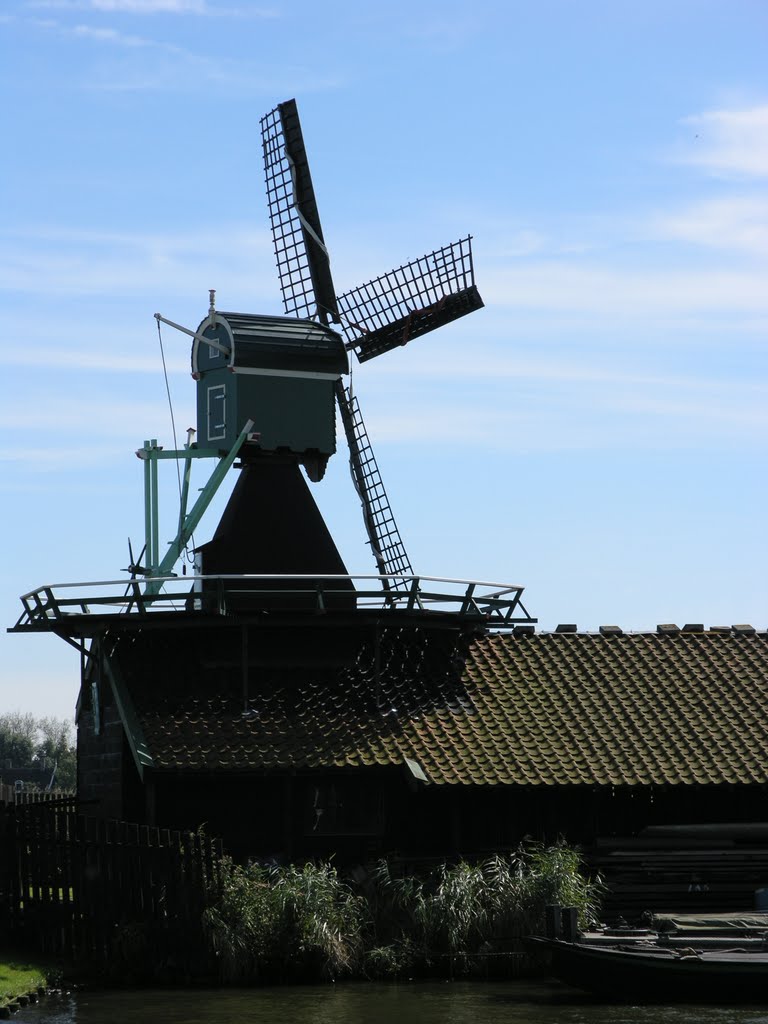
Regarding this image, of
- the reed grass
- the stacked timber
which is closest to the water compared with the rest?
the reed grass

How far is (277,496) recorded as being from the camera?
28.6 metres

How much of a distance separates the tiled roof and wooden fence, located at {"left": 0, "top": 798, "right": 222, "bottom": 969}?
1794 millimetres

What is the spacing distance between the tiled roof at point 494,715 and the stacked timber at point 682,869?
1.06 meters

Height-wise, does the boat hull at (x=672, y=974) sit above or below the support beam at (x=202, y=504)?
below

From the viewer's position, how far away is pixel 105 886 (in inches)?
912

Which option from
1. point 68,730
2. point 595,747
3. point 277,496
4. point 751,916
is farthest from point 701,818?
point 68,730

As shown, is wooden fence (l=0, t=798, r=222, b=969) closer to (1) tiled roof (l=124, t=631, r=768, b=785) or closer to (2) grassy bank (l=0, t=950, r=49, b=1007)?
(2) grassy bank (l=0, t=950, r=49, b=1007)

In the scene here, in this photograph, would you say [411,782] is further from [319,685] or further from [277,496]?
[277,496]

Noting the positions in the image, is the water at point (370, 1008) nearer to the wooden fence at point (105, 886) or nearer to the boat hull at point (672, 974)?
the boat hull at point (672, 974)

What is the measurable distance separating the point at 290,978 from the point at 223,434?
386 inches

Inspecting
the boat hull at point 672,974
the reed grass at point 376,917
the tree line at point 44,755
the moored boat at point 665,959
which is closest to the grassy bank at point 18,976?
the reed grass at point 376,917

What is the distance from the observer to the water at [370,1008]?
1923 cm

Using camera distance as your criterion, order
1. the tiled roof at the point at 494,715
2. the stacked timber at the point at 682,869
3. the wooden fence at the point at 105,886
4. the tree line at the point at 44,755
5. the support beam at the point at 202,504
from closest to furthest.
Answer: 1. the wooden fence at the point at 105,886
2. the stacked timber at the point at 682,869
3. the tiled roof at the point at 494,715
4. the support beam at the point at 202,504
5. the tree line at the point at 44,755

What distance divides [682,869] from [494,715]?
3.76m
